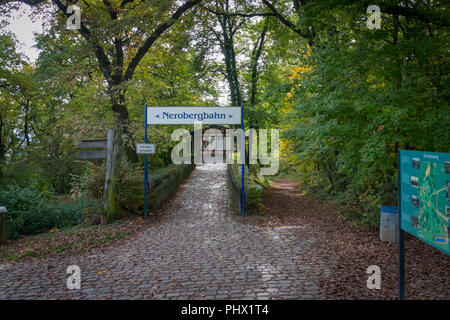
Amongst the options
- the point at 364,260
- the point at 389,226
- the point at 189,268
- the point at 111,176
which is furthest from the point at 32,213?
the point at 389,226

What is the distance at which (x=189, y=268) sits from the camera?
5461mm

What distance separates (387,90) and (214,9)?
38.7 ft

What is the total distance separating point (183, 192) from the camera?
570 inches

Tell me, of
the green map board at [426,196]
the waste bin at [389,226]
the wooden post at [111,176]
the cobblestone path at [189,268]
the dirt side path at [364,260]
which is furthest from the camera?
the wooden post at [111,176]

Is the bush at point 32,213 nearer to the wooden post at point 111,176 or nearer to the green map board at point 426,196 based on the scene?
the wooden post at point 111,176

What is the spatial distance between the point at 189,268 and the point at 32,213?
687 cm

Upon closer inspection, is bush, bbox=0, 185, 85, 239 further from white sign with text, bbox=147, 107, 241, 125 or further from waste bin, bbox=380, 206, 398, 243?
waste bin, bbox=380, 206, 398, 243

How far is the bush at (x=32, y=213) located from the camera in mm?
9367

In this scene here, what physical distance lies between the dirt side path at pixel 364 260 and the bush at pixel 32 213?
20.3 ft

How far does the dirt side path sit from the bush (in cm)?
618

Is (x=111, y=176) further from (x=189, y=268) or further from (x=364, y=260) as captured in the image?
(x=364, y=260)

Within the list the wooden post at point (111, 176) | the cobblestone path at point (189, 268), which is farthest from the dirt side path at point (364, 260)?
the wooden post at point (111, 176)

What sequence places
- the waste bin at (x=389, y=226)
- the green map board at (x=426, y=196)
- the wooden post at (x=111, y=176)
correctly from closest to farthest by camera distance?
the green map board at (x=426, y=196), the waste bin at (x=389, y=226), the wooden post at (x=111, y=176)
